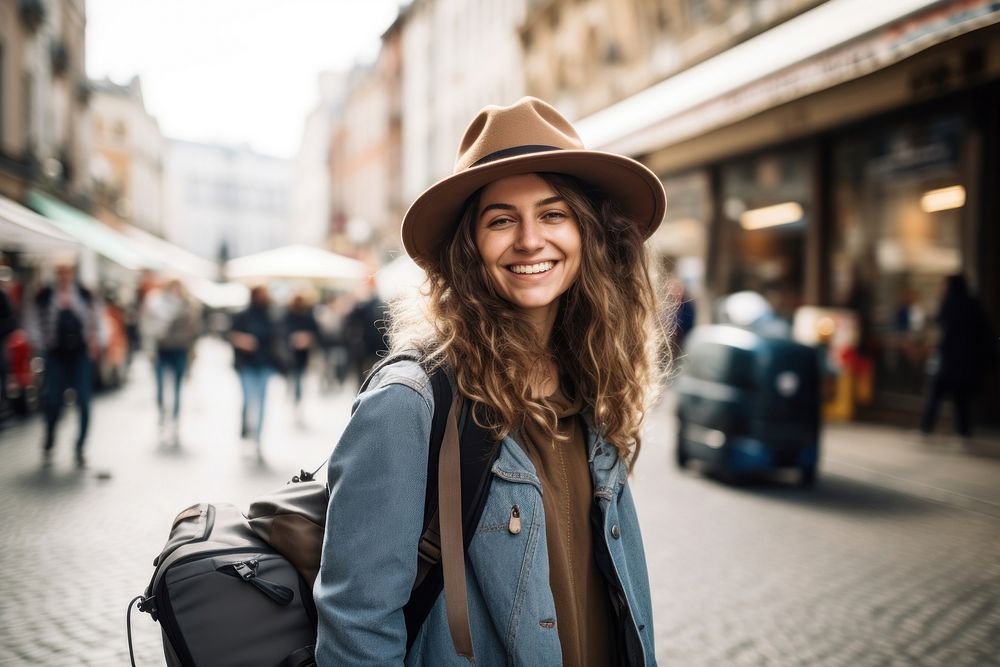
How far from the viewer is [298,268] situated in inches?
644

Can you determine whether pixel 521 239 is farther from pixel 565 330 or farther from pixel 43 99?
pixel 43 99

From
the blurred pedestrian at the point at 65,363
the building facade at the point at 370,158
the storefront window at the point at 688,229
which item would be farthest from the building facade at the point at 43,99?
the storefront window at the point at 688,229

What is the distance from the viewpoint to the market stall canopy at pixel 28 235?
10156 millimetres

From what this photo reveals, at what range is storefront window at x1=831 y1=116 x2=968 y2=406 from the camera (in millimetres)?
9828

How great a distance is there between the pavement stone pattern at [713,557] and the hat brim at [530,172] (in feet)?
5.19

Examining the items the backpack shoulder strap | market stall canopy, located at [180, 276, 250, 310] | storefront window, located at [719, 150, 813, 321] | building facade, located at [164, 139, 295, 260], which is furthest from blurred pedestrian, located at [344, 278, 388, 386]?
building facade, located at [164, 139, 295, 260]

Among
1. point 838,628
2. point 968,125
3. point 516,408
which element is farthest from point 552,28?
point 516,408

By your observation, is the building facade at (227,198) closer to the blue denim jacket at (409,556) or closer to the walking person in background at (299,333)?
the walking person in background at (299,333)

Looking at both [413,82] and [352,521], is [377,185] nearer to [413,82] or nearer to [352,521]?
[413,82]

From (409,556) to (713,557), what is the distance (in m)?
3.92

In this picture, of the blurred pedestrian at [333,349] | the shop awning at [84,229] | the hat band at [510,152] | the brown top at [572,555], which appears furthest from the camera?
the shop awning at [84,229]

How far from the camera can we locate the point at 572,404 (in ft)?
6.04

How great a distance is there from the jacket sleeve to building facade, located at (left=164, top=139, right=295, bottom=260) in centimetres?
9087

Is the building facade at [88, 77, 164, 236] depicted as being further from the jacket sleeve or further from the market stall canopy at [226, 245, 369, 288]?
the jacket sleeve
